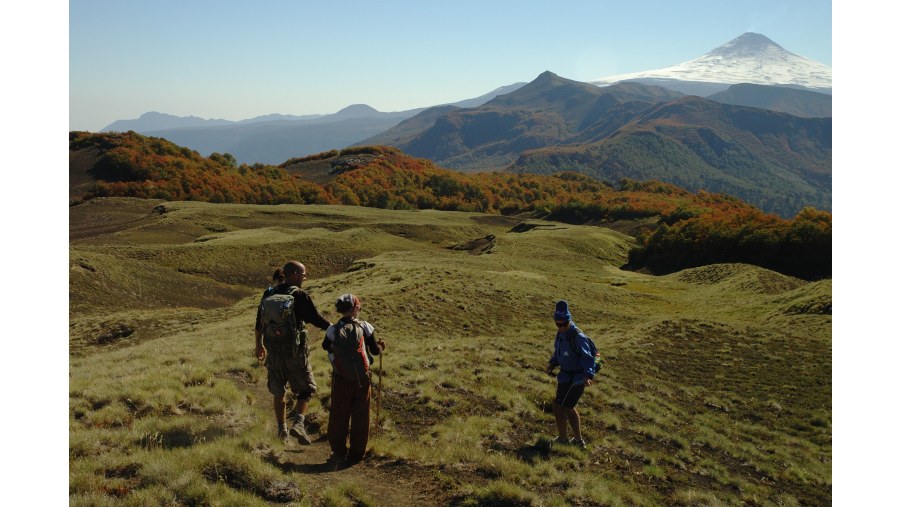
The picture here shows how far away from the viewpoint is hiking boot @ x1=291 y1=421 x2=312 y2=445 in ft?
34.0

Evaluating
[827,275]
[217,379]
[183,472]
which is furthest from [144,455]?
[827,275]

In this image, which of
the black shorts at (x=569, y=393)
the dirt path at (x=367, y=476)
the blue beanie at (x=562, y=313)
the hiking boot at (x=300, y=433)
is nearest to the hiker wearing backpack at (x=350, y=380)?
the dirt path at (x=367, y=476)

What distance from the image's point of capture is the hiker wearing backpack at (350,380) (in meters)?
9.79

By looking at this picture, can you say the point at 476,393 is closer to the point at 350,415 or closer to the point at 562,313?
the point at 562,313

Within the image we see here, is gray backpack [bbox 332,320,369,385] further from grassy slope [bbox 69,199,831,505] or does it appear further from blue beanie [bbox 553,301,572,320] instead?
blue beanie [bbox 553,301,572,320]

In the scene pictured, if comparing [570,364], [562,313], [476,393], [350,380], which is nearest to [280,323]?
[350,380]

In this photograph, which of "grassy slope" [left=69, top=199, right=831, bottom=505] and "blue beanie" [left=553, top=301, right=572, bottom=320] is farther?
"blue beanie" [left=553, top=301, right=572, bottom=320]

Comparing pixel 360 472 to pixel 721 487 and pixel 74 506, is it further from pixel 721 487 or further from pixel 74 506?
pixel 721 487

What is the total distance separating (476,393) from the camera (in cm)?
1575

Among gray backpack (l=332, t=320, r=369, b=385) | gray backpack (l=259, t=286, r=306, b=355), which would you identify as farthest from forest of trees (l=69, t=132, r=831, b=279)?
gray backpack (l=259, t=286, r=306, b=355)

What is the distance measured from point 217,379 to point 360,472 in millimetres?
6421

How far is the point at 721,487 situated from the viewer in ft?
41.0

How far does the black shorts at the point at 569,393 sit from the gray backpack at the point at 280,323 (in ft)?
18.5

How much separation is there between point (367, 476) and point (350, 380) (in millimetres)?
1688
